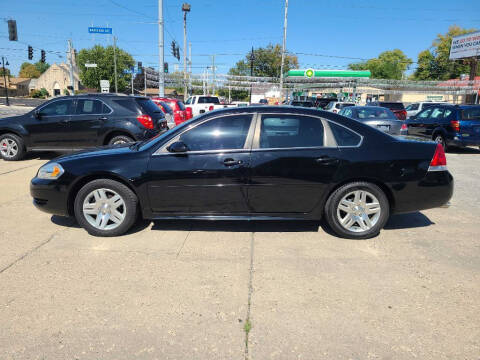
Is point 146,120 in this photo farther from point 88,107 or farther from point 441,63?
point 441,63

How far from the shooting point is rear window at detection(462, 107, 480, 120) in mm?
10336

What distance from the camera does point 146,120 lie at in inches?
312

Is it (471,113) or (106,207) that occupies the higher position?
(471,113)

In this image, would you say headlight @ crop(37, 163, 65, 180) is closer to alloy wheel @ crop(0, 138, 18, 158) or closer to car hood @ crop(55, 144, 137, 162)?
car hood @ crop(55, 144, 137, 162)

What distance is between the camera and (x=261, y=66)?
74125 mm

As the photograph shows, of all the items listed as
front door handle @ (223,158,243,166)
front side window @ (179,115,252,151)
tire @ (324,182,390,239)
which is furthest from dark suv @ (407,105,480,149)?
front door handle @ (223,158,243,166)

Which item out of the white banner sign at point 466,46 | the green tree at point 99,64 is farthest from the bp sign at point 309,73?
the green tree at point 99,64

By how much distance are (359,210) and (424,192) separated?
0.79m

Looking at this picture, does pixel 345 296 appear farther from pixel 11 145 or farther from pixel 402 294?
pixel 11 145

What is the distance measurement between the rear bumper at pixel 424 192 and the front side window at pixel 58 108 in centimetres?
744

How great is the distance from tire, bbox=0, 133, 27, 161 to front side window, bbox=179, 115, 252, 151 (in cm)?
657

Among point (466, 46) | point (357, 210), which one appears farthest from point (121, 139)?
point (466, 46)

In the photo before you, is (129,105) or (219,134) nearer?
(219,134)

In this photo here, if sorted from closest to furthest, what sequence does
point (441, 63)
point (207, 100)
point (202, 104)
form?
point (202, 104) < point (207, 100) < point (441, 63)
